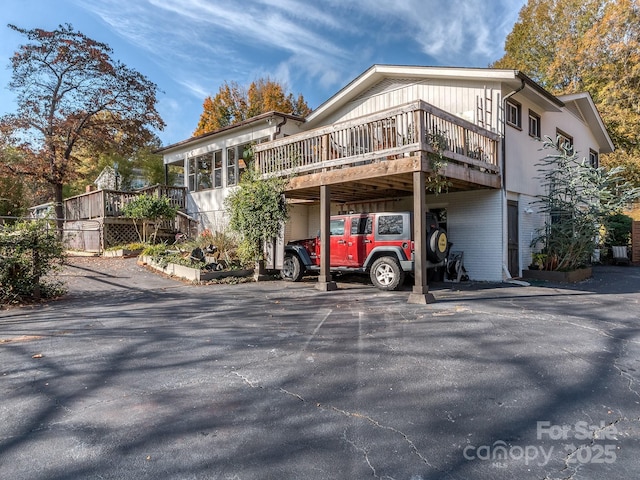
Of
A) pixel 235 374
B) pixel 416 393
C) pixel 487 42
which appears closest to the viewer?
pixel 416 393

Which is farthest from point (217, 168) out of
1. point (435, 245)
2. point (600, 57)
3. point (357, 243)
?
point (600, 57)

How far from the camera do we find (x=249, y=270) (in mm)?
11734

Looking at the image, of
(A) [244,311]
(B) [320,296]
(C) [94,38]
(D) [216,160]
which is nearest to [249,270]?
(B) [320,296]

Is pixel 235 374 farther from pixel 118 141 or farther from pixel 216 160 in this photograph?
pixel 118 141

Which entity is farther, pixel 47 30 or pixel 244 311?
pixel 47 30

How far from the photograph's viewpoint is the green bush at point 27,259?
772 centimetres

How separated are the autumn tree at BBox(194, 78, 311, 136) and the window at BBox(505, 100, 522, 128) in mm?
19533

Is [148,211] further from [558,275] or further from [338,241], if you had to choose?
[558,275]

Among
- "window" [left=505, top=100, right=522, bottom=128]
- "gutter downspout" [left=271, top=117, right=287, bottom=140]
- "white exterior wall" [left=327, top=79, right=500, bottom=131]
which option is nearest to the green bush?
"gutter downspout" [left=271, top=117, right=287, bottom=140]

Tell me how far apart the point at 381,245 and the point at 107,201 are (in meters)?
12.4

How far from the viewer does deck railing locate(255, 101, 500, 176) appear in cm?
818

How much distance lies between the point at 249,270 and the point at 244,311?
499cm

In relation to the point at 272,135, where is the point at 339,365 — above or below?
below

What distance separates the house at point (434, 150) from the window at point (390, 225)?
2.38ft
